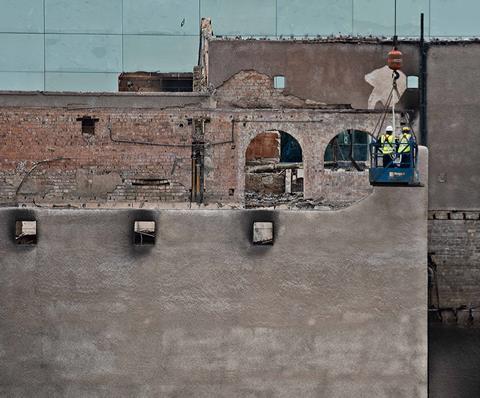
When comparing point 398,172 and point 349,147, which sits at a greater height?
point 349,147

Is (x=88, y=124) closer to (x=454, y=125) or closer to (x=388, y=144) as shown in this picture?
(x=454, y=125)

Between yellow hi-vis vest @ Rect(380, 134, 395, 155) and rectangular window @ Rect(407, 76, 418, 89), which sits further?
rectangular window @ Rect(407, 76, 418, 89)

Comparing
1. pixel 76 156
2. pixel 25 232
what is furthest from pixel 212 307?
pixel 76 156

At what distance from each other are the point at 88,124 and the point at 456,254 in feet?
28.6

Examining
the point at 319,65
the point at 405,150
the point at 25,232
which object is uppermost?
the point at 319,65

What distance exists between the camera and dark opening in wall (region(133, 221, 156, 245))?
14664mm

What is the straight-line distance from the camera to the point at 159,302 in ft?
48.2

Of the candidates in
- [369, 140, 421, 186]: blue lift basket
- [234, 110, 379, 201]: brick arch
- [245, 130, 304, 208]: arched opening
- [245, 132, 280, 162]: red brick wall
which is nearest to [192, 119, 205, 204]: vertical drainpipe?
[234, 110, 379, 201]: brick arch

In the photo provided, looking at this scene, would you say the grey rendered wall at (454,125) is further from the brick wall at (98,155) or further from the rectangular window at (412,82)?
the brick wall at (98,155)

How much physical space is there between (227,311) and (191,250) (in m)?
Answer: 0.94

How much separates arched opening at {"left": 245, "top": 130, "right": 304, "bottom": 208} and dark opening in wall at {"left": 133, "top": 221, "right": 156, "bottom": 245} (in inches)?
285

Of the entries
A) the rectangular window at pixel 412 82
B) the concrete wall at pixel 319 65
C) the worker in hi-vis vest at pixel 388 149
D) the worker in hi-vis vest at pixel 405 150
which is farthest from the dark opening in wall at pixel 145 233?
the rectangular window at pixel 412 82

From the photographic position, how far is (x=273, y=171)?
94.0ft

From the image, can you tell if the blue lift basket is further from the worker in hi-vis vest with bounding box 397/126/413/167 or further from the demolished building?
the demolished building
